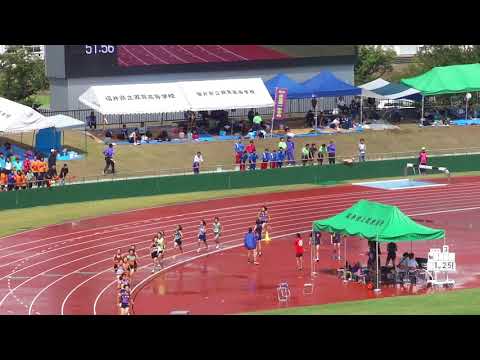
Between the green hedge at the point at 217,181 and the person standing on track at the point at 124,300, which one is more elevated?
the green hedge at the point at 217,181

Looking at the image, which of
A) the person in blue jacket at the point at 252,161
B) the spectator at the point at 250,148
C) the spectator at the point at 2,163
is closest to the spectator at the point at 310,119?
the spectator at the point at 250,148

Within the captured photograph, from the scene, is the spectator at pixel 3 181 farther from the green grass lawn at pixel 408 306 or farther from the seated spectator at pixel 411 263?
the green grass lawn at pixel 408 306

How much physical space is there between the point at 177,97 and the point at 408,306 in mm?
28241

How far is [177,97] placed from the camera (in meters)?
51.4

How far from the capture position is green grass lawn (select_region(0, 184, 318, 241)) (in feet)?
122

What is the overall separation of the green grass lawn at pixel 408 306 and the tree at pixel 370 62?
48.9 meters

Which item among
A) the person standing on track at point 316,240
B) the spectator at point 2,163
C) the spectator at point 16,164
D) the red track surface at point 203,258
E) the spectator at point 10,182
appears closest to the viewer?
the red track surface at point 203,258

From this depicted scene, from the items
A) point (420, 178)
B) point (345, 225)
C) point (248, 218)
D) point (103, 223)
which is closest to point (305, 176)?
point (420, 178)

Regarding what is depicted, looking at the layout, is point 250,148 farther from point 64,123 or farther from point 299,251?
point 299,251

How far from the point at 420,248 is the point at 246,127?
67.3 feet

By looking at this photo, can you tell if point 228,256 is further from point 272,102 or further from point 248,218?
point 272,102

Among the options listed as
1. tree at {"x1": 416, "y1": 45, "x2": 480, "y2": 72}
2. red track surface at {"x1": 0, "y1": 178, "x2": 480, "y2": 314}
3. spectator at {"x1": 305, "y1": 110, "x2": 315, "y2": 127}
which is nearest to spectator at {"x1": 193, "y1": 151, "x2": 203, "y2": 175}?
red track surface at {"x1": 0, "y1": 178, "x2": 480, "y2": 314}

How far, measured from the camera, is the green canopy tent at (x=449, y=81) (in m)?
55.9

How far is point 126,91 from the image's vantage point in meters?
50.6
